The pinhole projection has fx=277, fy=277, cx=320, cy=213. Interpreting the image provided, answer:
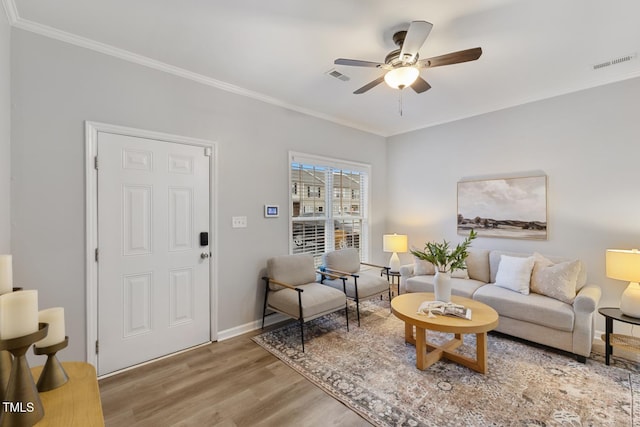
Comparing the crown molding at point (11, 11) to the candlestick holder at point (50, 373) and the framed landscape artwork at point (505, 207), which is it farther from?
the framed landscape artwork at point (505, 207)

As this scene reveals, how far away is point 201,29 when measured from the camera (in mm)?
2182

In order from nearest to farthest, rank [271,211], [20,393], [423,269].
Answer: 1. [20,393]
2. [271,211]
3. [423,269]

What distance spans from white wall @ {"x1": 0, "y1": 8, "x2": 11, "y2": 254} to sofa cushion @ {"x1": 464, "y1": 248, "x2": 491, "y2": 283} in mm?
4593

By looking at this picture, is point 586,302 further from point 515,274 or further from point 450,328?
point 450,328

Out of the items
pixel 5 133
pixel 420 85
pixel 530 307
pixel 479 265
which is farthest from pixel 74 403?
pixel 479 265

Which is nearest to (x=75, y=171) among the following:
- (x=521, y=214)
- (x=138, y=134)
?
(x=138, y=134)

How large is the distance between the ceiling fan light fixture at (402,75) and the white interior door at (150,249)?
201 cm

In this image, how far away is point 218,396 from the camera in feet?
7.09

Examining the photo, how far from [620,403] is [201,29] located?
421 centimetres

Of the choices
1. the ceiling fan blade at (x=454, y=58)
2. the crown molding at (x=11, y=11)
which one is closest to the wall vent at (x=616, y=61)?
the ceiling fan blade at (x=454, y=58)

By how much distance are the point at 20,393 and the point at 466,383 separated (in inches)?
106

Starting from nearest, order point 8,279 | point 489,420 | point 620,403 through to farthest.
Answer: point 8,279, point 489,420, point 620,403

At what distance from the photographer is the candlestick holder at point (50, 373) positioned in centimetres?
108

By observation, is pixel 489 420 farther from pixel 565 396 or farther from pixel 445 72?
pixel 445 72
